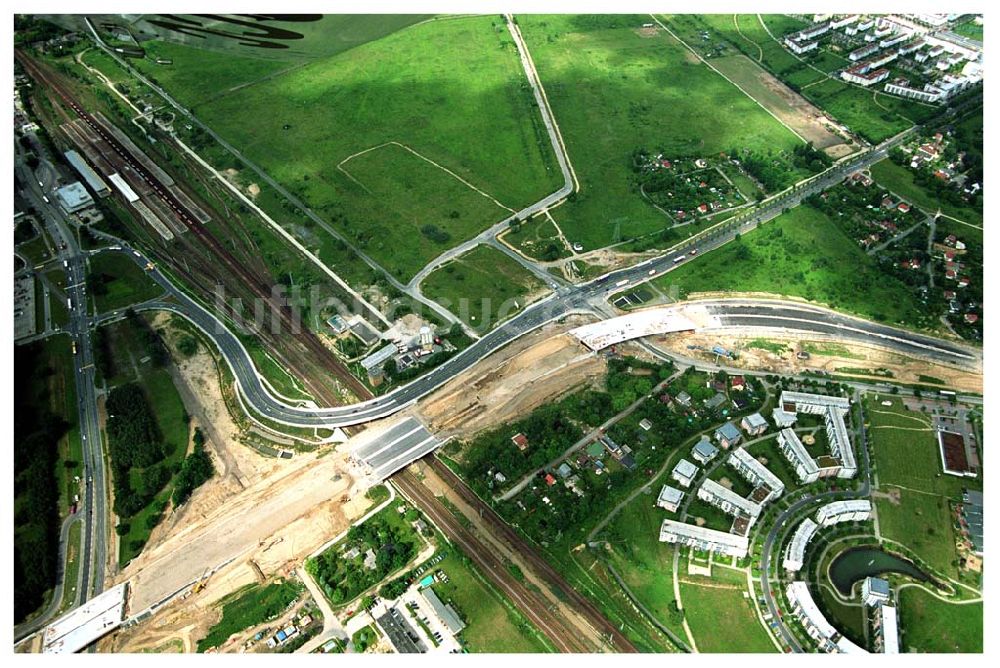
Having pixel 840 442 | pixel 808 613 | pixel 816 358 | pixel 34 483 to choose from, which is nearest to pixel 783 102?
pixel 816 358

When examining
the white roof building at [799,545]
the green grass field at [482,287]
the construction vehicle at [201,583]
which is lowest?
the white roof building at [799,545]

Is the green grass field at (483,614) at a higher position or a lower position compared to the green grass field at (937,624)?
higher

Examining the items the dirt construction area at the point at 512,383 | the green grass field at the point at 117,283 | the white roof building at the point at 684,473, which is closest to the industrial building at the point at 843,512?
the white roof building at the point at 684,473

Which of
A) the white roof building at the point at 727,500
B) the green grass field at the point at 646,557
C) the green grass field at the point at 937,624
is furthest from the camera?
the white roof building at the point at 727,500

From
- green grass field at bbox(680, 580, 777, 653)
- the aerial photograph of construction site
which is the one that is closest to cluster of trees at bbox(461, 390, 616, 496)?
the aerial photograph of construction site

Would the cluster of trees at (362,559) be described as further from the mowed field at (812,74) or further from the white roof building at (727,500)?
the mowed field at (812,74)

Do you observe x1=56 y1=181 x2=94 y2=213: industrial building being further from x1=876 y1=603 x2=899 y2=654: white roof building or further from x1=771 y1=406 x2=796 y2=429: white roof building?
x1=876 y1=603 x2=899 y2=654: white roof building

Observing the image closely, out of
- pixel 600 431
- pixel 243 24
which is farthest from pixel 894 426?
pixel 243 24

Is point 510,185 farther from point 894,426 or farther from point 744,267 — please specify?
point 894,426
